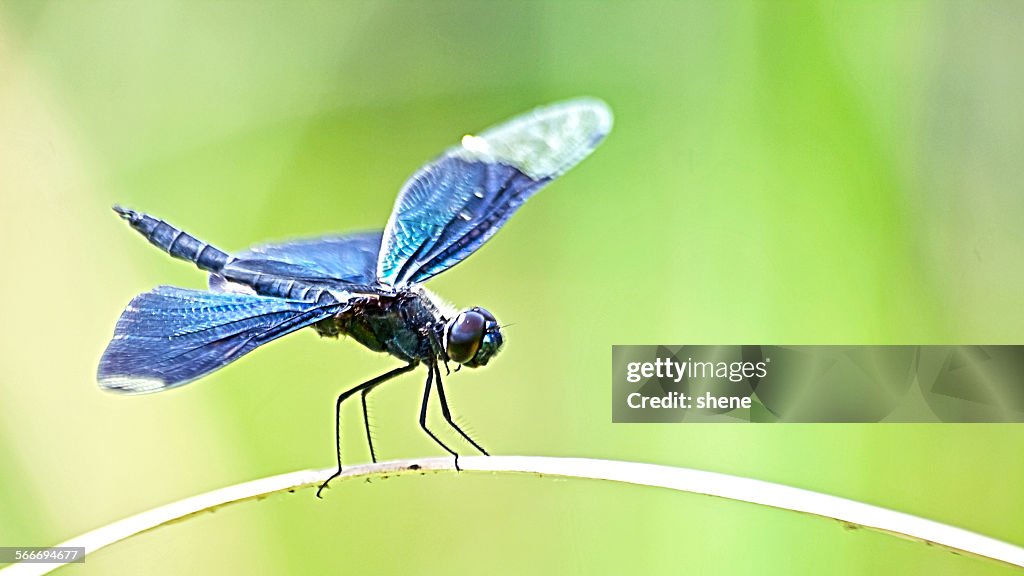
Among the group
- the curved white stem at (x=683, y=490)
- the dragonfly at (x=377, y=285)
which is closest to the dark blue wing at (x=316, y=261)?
the dragonfly at (x=377, y=285)

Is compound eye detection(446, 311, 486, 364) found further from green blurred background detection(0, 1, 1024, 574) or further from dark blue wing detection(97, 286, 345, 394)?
green blurred background detection(0, 1, 1024, 574)

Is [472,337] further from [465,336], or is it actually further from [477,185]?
[477,185]

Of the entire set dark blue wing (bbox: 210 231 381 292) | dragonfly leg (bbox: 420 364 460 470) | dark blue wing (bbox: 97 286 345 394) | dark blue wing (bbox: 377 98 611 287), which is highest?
dark blue wing (bbox: 377 98 611 287)

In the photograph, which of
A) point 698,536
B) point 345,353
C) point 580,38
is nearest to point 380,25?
point 580,38

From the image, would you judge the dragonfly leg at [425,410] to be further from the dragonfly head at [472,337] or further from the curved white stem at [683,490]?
the curved white stem at [683,490]

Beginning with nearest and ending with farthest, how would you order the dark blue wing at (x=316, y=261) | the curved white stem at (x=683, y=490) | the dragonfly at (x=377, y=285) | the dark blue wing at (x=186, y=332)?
the curved white stem at (x=683, y=490) → the dark blue wing at (x=186, y=332) → the dragonfly at (x=377, y=285) → the dark blue wing at (x=316, y=261)

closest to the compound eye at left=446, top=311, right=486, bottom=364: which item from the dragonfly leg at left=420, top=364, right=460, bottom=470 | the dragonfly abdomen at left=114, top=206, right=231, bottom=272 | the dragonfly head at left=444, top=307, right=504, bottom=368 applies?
the dragonfly head at left=444, top=307, right=504, bottom=368

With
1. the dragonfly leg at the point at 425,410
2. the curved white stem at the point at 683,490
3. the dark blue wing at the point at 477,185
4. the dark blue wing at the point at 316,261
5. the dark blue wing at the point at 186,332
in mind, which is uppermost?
the dark blue wing at the point at 477,185
